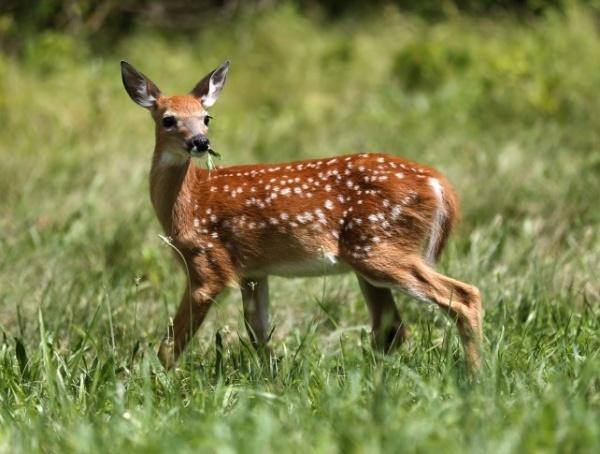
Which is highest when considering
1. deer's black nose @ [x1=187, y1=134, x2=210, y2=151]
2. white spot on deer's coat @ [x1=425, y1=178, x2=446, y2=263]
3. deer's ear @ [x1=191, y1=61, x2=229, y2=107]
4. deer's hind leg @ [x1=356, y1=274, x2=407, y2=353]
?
deer's ear @ [x1=191, y1=61, x2=229, y2=107]

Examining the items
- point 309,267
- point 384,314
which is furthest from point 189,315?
point 384,314

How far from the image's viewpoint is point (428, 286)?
Result: 16.3 ft

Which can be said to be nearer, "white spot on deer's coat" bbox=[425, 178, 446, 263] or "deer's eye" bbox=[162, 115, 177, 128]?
"white spot on deer's coat" bbox=[425, 178, 446, 263]

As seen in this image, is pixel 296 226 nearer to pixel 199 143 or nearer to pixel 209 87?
pixel 199 143

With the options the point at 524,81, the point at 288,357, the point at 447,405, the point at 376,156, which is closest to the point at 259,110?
the point at 524,81

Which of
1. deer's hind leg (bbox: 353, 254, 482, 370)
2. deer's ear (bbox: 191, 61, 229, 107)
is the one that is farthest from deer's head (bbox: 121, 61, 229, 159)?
deer's hind leg (bbox: 353, 254, 482, 370)

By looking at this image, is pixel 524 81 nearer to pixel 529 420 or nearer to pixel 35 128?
pixel 35 128

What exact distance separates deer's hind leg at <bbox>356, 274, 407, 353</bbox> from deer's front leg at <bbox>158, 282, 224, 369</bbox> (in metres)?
0.66

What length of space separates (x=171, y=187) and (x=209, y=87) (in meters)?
0.55

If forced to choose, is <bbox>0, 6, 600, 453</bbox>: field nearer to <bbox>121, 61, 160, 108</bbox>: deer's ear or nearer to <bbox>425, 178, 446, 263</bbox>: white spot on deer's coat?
<bbox>425, 178, 446, 263</bbox>: white spot on deer's coat

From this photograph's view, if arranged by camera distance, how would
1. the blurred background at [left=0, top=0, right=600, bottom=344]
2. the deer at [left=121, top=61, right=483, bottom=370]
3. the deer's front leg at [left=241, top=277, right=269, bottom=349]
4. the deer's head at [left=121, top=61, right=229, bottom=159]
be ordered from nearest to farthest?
the deer at [left=121, top=61, right=483, bottom=370], the deer's head at [left=121, top=61, right=229, bottom=159], the deer's front leg at [left=241, top=277, right=269, bottom=349], the blurred background at [left=0, top=0, right=600, bottom=344]

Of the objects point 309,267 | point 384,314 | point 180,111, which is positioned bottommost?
point 384,314

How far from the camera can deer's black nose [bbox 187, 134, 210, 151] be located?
5133mm

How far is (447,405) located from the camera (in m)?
→ 3.70
